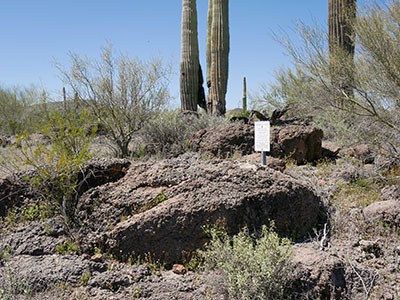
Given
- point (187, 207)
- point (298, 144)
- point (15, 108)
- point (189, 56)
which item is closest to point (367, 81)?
point (298, 144)

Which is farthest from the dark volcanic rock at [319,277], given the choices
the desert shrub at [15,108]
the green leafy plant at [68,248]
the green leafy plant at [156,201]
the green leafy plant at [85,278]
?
the desert shrub at [15,108]

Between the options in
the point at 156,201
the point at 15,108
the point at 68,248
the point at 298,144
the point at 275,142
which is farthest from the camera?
the point at 15,108

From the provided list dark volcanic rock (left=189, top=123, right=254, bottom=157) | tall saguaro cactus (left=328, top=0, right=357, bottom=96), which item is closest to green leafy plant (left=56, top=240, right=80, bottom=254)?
dark volcanic rock (left=189, top=123, right=254, bottom=157)

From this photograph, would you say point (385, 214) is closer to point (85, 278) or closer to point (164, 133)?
point (85, 278)

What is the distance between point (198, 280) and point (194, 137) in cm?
492

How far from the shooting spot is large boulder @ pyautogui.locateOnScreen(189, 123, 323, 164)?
25.0 feet

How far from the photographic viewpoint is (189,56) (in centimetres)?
1355

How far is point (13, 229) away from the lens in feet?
17.2

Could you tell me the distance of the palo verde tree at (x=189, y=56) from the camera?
1355cm

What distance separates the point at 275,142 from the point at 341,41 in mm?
3770

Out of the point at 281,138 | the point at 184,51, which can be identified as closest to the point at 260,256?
the point at 281,138

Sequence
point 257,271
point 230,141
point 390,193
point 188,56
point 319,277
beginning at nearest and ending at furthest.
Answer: point 257,271 → point 319,277 → point 390,193 → point 230,141 → point 188,56

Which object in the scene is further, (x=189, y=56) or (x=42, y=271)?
(x=189, y=56)

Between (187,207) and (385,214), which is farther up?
(187,207)
